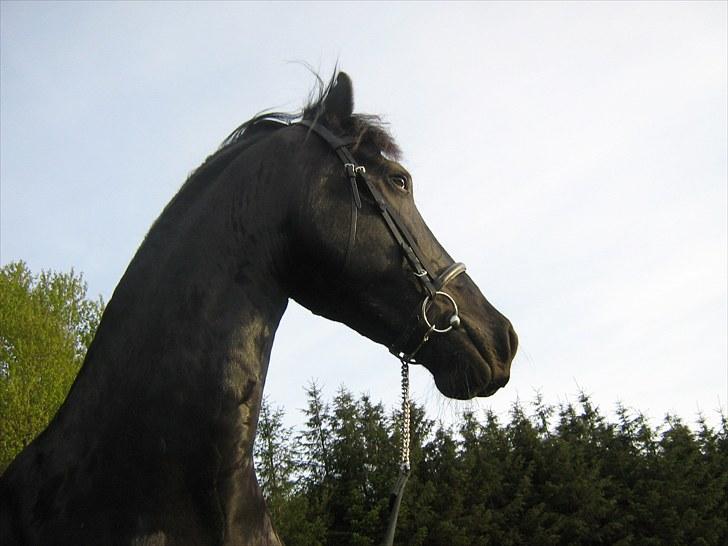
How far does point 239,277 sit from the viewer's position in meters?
3.02

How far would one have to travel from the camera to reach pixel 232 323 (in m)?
2.89

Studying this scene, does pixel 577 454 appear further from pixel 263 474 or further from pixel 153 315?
pixel 153 315

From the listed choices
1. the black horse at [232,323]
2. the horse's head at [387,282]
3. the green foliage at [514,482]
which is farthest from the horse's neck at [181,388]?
the green foliage at [514,482]

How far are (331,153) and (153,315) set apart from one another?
44.6 inches

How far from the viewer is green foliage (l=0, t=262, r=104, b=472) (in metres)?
28.3

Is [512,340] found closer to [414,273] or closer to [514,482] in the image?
[414,273]

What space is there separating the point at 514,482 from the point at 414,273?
3843 centimetres

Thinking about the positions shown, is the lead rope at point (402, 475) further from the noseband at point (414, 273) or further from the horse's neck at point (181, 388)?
the horse's neck at point (181, 388)

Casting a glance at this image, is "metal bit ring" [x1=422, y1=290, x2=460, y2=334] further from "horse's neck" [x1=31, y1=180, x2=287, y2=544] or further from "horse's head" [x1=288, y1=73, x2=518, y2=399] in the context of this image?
"horse's neck" [x1=31, y1=180, x2=287, y2=544]

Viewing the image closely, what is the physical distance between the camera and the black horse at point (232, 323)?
2.67m

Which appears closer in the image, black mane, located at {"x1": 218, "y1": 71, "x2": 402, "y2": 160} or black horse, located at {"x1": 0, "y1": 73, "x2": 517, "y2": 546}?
black horse, located at {"x1": 0, "y1": 73, "x2": 517, "y2": 546}

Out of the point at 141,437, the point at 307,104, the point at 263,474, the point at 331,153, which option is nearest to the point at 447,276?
the point at 331,153

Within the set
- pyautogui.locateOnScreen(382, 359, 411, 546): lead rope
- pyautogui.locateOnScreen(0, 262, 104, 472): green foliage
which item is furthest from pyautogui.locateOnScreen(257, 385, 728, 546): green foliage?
pyautogui.locateOnScreen(382, 359, 411, 546): lead rope

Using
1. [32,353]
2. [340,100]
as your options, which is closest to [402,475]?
[340,100]
